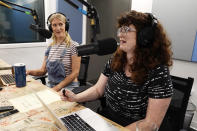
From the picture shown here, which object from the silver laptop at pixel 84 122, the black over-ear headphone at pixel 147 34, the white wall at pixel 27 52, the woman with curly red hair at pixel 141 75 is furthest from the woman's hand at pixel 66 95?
the white wall at pixel 27 52

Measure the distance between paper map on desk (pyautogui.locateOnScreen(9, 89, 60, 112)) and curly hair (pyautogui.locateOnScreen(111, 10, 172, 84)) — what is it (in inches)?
20.6

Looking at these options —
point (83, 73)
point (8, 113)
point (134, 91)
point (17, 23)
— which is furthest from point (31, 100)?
point (17, 23)

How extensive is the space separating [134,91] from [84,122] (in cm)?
37

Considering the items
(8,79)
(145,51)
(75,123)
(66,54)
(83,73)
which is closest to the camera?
(75,123)

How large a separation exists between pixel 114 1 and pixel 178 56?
1206 mm

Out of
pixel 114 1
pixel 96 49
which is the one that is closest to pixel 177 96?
pixel 96 49

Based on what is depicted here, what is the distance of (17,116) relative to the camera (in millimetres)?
901

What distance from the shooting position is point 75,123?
2.74 ft

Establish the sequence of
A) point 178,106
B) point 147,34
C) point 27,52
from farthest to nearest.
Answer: point 27,52 < point 178,106 < point 147,34

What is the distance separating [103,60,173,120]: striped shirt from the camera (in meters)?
0.99

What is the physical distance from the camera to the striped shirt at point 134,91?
99 centimetres

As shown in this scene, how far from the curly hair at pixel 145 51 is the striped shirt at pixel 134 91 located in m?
0.04

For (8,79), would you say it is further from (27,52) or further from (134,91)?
(27,52)

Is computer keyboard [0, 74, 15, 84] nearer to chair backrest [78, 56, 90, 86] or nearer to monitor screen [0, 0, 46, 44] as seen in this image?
chair backrest [78, 56, 90, 86]
